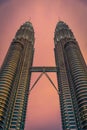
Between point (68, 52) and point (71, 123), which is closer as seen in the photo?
point (71, 123)

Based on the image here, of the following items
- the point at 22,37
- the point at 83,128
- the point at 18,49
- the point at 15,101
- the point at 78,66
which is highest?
the point at 22,37

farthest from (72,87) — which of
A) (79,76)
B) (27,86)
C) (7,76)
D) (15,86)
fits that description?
(7,76)

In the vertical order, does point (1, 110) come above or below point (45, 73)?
below

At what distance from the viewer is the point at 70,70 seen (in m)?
151

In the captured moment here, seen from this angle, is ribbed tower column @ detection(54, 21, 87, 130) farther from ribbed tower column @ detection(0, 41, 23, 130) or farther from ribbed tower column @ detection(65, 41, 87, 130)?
ribbed tower column @ detection(0, 41, 23, 130)

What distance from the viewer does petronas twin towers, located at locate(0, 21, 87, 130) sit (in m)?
118

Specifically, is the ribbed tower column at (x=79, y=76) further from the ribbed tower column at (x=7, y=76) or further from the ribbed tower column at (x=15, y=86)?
the ribbed tower column at (x=7, y=76)

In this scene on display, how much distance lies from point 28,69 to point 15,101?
40.1 metres

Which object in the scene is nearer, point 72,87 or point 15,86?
point 72,87

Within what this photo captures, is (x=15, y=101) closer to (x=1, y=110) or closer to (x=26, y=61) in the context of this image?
(x=1, y=110)

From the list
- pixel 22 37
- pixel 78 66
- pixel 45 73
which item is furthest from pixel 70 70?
pixel 22 37

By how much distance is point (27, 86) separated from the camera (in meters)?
151

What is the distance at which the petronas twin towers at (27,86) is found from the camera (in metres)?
118

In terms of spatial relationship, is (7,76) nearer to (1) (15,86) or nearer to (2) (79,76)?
(1) (15,86)
